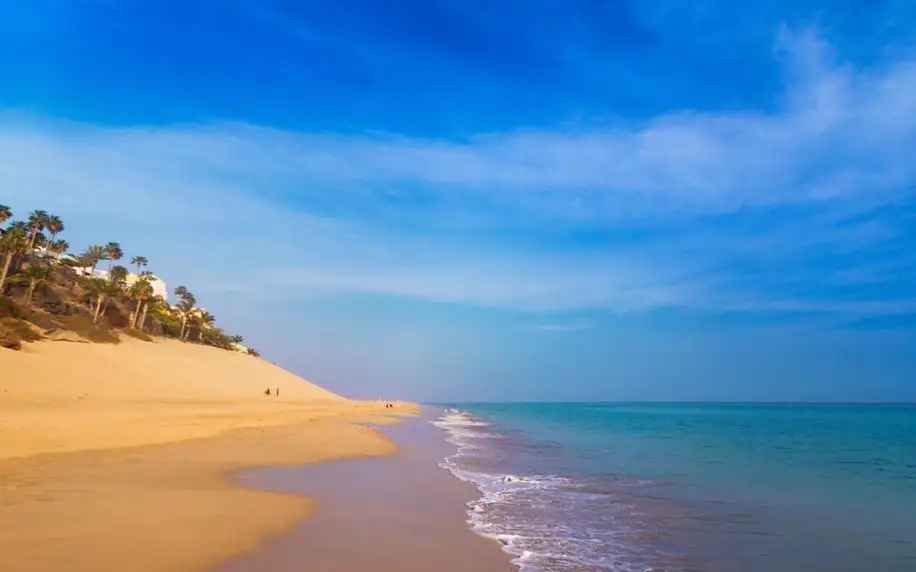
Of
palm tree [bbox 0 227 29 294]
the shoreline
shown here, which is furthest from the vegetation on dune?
the shoreline

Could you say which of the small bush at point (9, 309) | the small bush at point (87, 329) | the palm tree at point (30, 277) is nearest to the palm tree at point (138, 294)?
the small bush at point (87, 329)

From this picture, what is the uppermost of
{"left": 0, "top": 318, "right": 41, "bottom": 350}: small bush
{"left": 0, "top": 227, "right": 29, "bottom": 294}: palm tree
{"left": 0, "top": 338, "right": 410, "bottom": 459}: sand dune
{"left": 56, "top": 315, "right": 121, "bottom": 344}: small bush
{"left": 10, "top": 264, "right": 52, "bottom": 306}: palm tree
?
{"left": 0, "top": 227, "right": 29, "bottom": 294}: palm tree

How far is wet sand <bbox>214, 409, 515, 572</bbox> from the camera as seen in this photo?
26.6 feet

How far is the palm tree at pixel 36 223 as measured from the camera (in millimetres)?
61219

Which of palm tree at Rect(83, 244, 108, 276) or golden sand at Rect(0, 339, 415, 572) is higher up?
palm tree at Rect(83, 244, 108, 276)

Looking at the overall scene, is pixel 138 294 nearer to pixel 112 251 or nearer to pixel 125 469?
pixel 112 251

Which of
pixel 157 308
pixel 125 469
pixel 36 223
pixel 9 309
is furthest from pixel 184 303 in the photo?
pixel 125 469

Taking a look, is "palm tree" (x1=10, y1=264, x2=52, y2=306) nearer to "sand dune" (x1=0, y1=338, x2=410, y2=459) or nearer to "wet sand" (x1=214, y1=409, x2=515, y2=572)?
"sand dune" (x1=0, y1=338, x2=410, y2=459)

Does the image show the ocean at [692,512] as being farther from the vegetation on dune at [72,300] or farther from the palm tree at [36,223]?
the palm tree at [36,223]

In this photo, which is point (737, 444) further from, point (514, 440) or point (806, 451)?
point (514, 440)

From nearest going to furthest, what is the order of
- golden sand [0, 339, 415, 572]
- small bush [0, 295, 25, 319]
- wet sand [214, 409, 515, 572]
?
golden sand [0, 339, 415, 572] → wet sand [214, 409, 515, 572] → small bush [0, 295, 25, 319]

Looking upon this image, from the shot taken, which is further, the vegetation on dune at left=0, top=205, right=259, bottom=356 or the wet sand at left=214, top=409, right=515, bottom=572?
the vegetation on dune at left=0, top=205, right=259, bottom=356

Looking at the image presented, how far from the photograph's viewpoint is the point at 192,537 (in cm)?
859

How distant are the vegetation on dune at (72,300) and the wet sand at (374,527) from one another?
3285 cm
